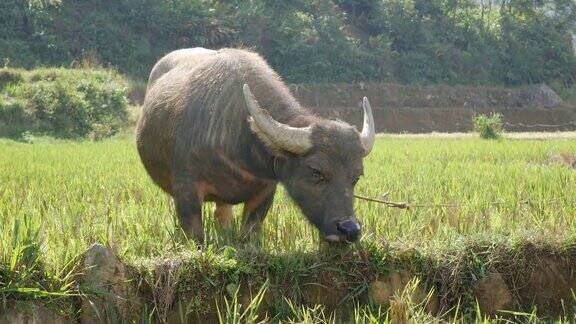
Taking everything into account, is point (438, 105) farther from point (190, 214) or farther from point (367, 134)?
point (190, 214)

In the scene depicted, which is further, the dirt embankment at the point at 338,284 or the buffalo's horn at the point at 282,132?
the buffalo's horn at the point at 282,132

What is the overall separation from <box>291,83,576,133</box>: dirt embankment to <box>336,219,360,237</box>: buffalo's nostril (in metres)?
18.6

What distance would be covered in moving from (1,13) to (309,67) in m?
10.2

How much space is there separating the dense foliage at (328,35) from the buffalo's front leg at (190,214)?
1206 cm

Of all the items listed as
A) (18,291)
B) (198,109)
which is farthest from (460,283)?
(18,291)

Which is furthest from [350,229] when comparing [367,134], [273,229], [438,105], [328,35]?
[438,105]

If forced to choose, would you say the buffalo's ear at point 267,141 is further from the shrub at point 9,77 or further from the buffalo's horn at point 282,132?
the shrub at point 9,77

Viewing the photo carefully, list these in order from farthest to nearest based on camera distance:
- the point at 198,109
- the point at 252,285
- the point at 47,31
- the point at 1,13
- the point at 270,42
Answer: the point at 270,42, the point at 47,31, the point at 1,13, the point at 198,109, the point at 252,285

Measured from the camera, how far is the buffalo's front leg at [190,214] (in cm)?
343

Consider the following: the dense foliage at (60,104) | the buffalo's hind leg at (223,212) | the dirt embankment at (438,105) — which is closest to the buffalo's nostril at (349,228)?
the buffalo's hind leg at (223,212)

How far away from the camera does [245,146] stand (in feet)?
11.1

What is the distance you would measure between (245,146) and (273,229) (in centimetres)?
51

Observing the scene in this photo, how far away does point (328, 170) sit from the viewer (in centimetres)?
306

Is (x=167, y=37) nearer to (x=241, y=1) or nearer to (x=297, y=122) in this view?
(x=241, y=1)
